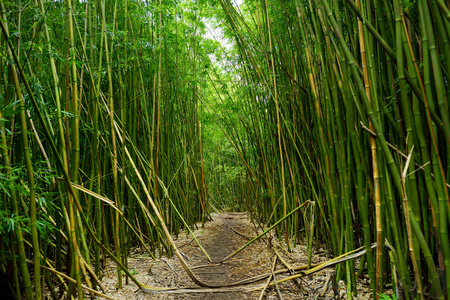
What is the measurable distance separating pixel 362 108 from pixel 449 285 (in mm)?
770

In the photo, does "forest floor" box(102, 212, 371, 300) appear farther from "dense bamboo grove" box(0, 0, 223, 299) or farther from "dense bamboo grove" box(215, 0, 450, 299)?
"dense bamboo grove" box(215, 0, 450, 299)

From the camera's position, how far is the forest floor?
1.67m

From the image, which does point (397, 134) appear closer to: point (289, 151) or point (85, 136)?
point (289, 151)

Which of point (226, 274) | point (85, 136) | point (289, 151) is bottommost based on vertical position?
point (226, 274)

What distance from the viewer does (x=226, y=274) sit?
7.63ft

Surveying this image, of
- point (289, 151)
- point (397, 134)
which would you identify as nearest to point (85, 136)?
point (289, 151)

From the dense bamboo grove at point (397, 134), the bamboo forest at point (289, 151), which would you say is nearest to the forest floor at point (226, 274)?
the bamboo forest at point (289, 151)

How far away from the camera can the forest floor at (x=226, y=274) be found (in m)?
1.67

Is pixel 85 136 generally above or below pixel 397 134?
above

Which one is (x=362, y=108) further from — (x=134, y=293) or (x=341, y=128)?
(x=134, y=293)

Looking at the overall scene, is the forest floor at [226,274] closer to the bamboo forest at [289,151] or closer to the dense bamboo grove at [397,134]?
the bamboo forest at [289,151]

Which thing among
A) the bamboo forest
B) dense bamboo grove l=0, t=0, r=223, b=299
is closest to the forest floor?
the bamboo forest

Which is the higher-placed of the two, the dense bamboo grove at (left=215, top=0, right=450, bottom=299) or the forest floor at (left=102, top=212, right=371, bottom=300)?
the dense bamboo grove at (left=215, top=0, right=450, bottom=299)

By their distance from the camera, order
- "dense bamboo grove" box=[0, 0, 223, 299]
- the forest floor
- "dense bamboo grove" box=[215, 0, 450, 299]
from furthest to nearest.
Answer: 1. the forest floor
2. "dense bamboo grove" box=[0, 0, 223, 299]
3. "dense bamboo grove" box=[215, 0, 450, 299]
